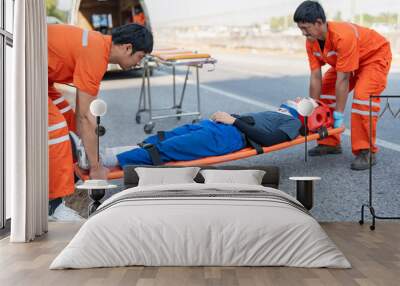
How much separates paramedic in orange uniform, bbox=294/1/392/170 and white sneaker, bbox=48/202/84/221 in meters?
1.45

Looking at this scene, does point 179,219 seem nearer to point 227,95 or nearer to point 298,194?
point 298,194

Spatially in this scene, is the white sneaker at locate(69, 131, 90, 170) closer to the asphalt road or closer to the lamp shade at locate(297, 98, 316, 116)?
the asphalt road

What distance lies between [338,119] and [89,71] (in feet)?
4.66

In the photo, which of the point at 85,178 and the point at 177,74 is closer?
the point at 85,178

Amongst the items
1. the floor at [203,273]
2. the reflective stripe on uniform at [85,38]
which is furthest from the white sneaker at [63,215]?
the reflective stripe on uniform at [85,38]

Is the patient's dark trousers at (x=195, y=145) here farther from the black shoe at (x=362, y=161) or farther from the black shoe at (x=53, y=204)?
the black shoe at (x=362, y=161)

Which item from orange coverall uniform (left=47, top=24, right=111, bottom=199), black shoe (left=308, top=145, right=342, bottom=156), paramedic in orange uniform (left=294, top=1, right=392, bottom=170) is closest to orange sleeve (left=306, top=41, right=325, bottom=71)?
paramedic in orange uniform (left=294, top=1, right=392, bottom=170)

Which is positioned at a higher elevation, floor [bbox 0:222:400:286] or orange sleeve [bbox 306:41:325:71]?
orange sleeve [bbox 306:41:325:71]

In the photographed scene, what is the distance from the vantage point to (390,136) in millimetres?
4457

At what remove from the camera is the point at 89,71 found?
372 cm

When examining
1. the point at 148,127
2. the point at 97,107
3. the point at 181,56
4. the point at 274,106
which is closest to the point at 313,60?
the point at 274,106

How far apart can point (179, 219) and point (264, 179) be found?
121 centimetres

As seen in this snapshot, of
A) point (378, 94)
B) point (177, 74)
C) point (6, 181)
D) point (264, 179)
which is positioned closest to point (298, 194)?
point (264, 179)

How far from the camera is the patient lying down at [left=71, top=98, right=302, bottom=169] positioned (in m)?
3.88
